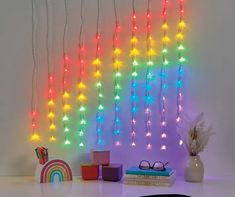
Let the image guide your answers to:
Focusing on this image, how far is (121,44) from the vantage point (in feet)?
7.13

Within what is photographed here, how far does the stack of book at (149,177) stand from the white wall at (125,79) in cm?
22

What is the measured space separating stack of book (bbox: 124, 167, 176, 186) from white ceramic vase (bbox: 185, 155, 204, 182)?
0.09 metres

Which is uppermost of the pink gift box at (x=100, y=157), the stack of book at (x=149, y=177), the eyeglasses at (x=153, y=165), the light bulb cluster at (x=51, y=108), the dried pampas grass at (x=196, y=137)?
the light bulb cluster at (x=51, y=108)

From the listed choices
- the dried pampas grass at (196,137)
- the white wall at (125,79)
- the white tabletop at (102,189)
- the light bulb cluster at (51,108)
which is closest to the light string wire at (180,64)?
the white wall at (125,79)

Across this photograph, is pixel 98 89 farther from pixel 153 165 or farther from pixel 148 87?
pixel 153 165

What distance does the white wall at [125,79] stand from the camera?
2125mm

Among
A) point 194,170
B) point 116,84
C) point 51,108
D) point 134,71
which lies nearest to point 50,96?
point 51,108

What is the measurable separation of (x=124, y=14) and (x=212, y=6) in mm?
494

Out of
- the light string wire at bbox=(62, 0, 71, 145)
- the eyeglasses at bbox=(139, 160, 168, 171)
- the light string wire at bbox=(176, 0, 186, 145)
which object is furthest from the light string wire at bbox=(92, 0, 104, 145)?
the light string wire at bbox=(176, 0, 186, 145)

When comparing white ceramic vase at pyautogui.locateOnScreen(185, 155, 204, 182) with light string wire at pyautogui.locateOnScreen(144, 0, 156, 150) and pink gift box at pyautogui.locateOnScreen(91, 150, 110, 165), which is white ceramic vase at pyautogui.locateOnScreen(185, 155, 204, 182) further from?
pink gift box at pyautogui.locateOnScreen(91, 150, 110, 165)

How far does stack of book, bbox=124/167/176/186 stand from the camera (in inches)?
74.1

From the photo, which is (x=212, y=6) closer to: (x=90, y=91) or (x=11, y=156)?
(x=90, y=91)

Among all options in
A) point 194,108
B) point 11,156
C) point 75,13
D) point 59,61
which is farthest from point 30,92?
point 194,108

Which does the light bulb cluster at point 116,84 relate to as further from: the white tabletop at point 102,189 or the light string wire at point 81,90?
the white tabletop at point 102,189
